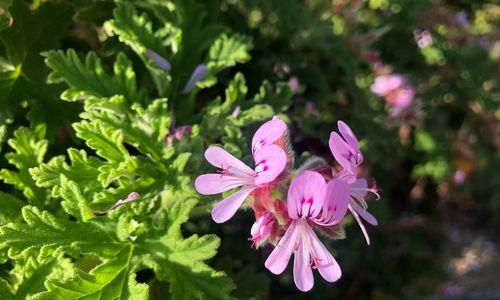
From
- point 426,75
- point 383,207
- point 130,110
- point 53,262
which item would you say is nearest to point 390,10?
point 426,75

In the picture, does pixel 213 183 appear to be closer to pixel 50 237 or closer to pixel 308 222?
pixel 308 222


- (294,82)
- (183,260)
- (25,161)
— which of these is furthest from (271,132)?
(294,82)

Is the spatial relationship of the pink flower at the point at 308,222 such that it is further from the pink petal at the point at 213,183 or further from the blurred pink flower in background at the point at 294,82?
the blurred pink flower in background at the point at 294,82

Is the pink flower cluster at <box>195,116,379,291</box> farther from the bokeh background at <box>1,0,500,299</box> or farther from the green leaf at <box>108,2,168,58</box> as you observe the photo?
the green leaf at <box>108,2,168,58</box>

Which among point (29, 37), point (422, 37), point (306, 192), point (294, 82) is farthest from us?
point (422, 37)

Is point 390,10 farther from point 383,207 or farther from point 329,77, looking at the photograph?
point 383,207

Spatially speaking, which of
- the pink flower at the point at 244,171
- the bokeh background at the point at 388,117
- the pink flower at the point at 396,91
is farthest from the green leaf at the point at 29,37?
the pink flower at the point at 396,91

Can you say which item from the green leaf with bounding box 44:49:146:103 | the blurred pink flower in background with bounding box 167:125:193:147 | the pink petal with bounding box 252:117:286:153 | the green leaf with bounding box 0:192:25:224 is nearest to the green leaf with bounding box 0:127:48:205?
the green leaf with bounding box 0:192:25:224
